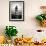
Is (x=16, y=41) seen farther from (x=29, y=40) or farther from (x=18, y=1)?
(x=18, y=1)

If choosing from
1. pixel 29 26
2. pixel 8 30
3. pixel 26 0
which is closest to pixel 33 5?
pixel 26 0

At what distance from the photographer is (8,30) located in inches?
126

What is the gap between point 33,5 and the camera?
11.1 ft

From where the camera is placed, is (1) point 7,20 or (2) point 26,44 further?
(1) point 7,20

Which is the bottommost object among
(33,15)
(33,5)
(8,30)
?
(8,30)

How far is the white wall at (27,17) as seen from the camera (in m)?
3.37

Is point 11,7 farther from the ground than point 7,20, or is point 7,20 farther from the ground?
point 11,7

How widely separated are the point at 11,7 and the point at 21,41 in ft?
2.42

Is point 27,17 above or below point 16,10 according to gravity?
below

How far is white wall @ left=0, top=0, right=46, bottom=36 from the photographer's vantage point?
3.37 meters

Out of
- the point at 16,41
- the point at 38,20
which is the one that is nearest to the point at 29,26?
the point at 38,20

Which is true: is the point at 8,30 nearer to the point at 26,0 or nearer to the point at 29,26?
the point at 29,26

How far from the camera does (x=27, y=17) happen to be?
337cm

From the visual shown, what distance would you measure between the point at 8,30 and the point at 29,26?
456 mm
